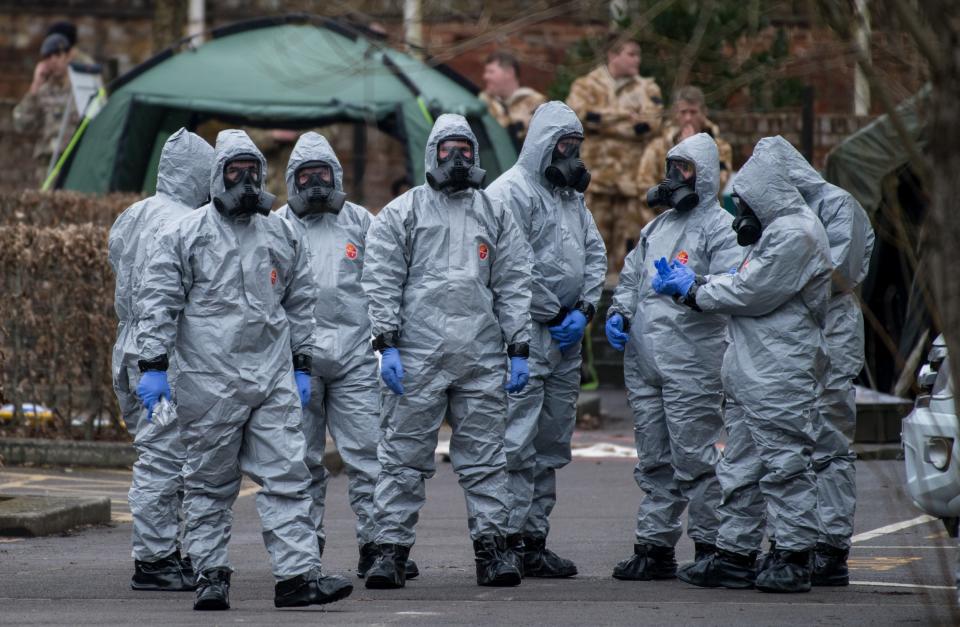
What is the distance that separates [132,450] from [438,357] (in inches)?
185

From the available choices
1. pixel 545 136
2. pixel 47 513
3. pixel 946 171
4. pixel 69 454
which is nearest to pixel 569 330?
pixel 545 136

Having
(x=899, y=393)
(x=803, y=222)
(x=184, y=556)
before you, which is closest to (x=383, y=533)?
(x=184, y=556)

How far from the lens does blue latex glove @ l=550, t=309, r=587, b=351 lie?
865 centimetres

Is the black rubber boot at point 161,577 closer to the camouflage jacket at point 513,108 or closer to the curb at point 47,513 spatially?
the curb at point 47,513

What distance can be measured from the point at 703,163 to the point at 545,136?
80 cm

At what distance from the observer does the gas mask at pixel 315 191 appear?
28.5 ft

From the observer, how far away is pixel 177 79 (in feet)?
58.7

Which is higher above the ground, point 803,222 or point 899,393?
point 803,222

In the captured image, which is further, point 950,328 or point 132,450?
point 132,450

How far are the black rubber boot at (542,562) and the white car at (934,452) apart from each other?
1673 mm

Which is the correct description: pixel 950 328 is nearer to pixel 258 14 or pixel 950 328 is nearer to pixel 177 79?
pixel 177 79

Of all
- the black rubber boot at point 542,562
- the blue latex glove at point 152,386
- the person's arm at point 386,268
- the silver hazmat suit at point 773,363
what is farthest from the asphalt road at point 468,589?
the person's arm at point 386,268

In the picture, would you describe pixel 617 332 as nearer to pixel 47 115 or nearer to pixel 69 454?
pixel 69 454

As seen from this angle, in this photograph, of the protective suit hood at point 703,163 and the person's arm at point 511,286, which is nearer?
the person's arm at point 511,286
